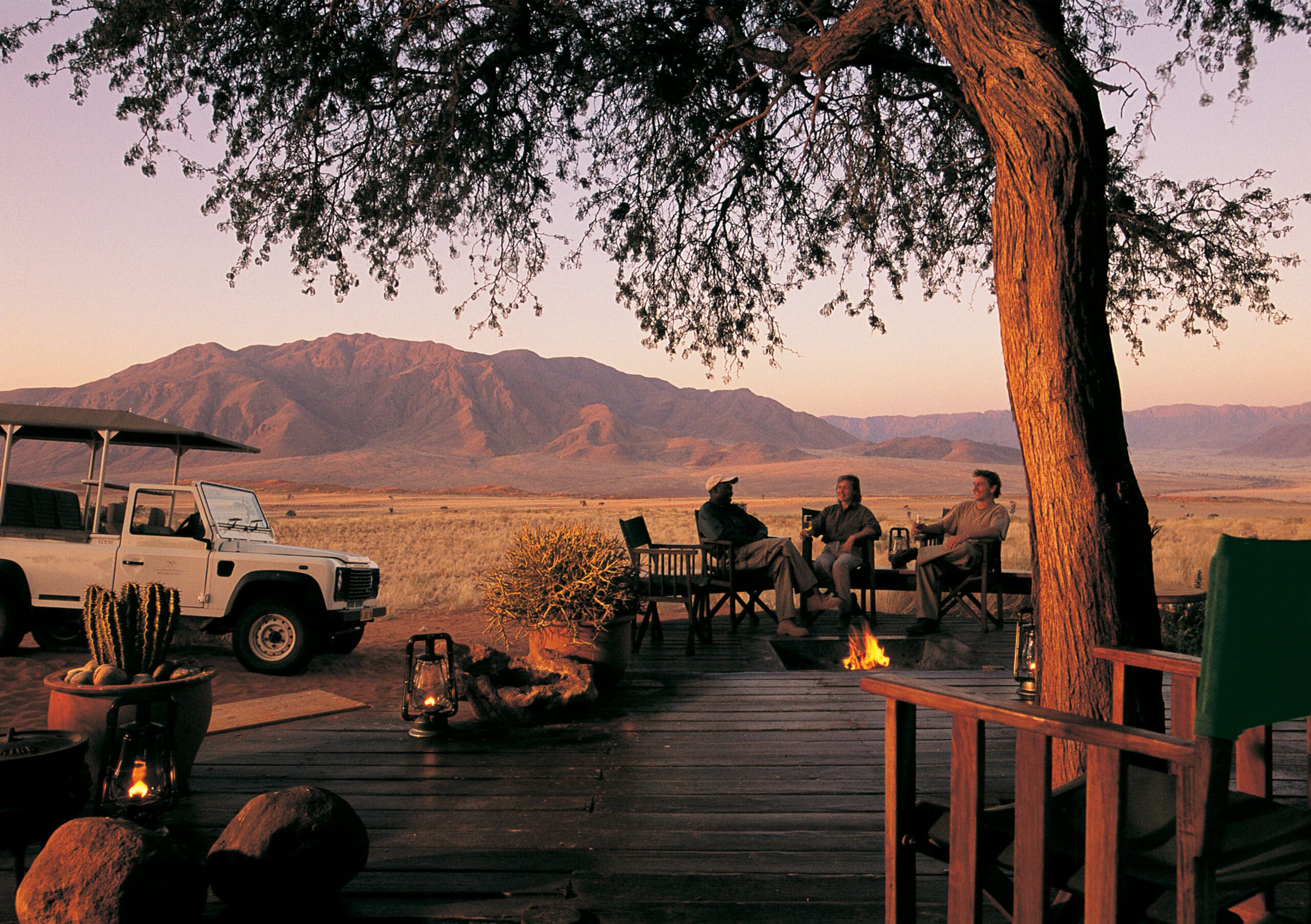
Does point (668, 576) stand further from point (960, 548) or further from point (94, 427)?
point (94, 427)

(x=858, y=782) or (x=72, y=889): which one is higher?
(x=72, y=889)

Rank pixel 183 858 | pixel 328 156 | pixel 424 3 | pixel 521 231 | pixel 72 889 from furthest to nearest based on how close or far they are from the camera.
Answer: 1. pixel 521 231
2. pixel 328 156
3. pixel 424 3
4. pixel 183 858
5. pixel 72 889

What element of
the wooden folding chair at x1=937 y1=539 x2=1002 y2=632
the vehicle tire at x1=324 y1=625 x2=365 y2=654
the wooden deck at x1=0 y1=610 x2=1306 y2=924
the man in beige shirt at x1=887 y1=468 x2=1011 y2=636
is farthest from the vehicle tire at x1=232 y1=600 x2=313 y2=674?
the wooden folding chair at x1=937 y1=539 x2=1002 y2=632

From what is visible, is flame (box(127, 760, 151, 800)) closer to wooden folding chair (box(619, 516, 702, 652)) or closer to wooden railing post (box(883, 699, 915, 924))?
wooden railing post (box(883, 699, 915, 924))

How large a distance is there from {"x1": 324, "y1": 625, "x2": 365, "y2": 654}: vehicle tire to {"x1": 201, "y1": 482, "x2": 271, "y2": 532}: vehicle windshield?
3.96ft

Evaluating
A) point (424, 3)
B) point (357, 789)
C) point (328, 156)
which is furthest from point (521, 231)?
point (357, 789)

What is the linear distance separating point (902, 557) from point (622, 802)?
5.71 metres

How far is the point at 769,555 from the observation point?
7359 millimetres

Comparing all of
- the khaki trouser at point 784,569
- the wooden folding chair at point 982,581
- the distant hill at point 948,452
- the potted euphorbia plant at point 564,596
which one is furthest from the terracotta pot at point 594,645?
the distant hill at point 948,452

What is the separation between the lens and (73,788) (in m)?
2.41

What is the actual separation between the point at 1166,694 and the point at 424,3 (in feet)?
19.8

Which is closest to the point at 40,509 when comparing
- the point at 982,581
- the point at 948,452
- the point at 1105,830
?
the point at 982,581

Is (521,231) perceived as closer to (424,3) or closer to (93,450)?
(424,3)

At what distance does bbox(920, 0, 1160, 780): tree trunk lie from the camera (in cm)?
284
